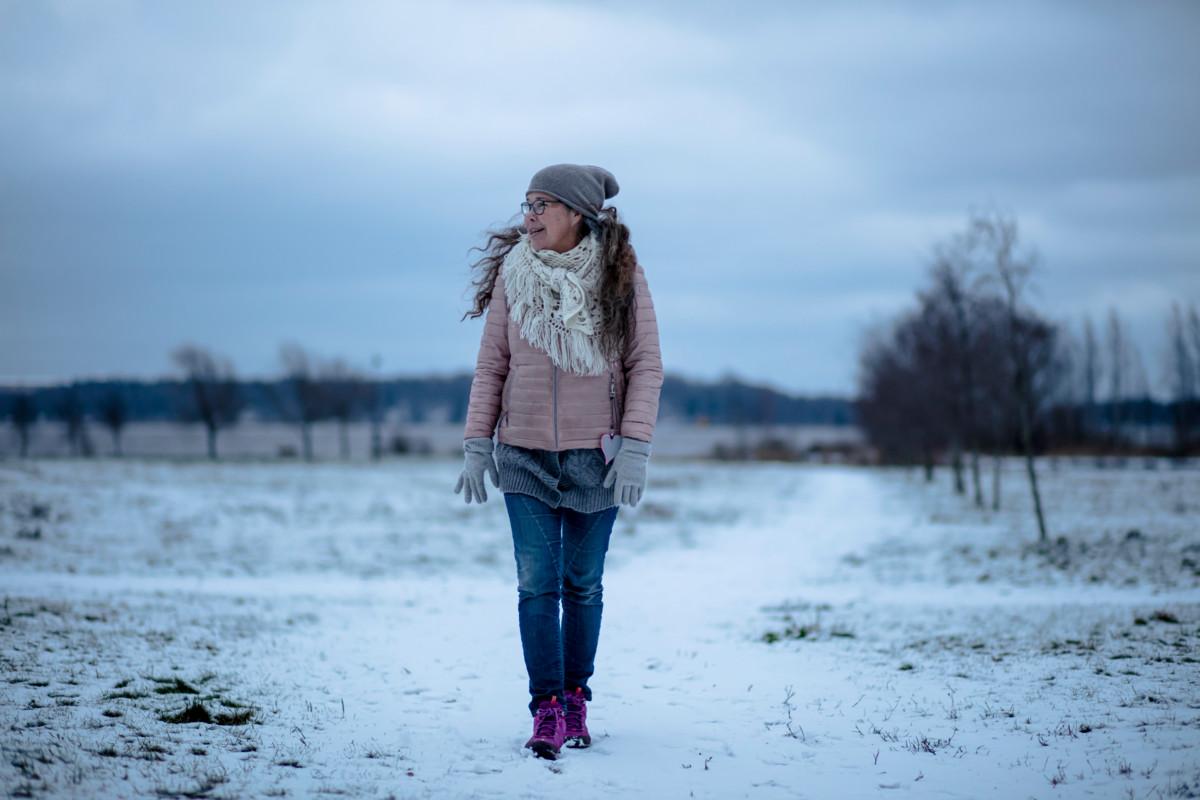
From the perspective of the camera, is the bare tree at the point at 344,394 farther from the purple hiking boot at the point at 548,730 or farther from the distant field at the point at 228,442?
the purple hiking boot at the point at 548,730

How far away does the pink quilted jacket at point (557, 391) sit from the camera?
12.5 feet

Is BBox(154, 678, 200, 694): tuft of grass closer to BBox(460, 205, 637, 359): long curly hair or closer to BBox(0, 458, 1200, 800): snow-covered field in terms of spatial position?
BBox(0, 458, 1200, 800): snow-covered field

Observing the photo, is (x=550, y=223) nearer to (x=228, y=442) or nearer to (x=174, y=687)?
(x=174, y=687)

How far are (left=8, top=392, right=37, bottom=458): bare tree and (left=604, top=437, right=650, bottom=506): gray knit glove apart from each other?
66346mm

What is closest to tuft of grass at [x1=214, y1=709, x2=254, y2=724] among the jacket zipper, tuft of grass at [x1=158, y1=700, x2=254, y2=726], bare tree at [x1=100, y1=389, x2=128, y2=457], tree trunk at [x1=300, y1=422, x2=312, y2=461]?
tuft of grass at [x1=158, y1=700, x2=254, y2=726]

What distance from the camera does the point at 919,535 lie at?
16359 mm

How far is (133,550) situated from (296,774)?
487 inches

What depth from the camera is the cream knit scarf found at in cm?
378

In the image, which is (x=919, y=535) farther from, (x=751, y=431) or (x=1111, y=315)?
(x=751, y=431)

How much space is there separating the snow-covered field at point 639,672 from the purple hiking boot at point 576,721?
67 millimetres

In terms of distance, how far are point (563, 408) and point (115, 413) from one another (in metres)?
73.9

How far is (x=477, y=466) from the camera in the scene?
3.85 m

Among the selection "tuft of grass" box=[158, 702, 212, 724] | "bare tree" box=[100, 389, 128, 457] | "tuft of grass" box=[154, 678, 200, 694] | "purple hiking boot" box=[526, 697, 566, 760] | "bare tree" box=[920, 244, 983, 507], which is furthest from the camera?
"bare tree" box=[100, 389, 128, 457]

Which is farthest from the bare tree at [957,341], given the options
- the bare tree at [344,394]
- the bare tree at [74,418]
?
the bare tree at [74,418]
